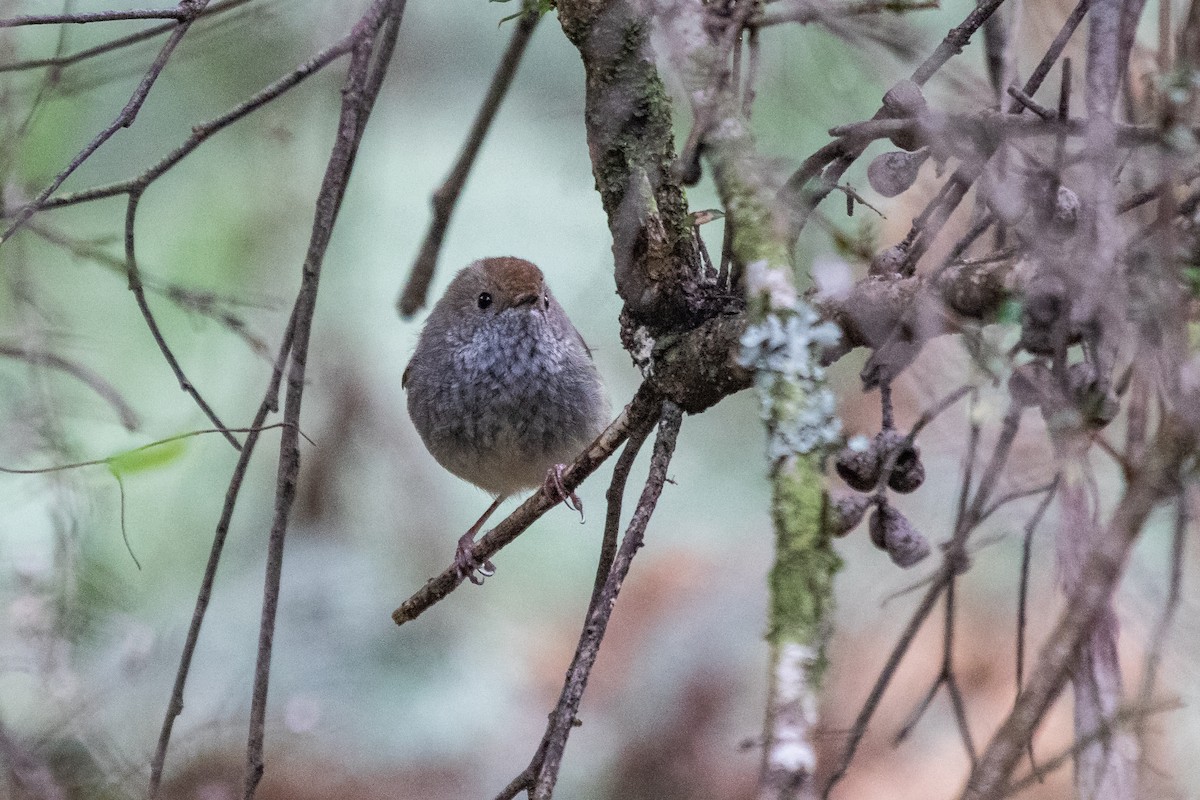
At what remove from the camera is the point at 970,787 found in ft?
5.37

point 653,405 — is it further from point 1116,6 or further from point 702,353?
point 1116,6

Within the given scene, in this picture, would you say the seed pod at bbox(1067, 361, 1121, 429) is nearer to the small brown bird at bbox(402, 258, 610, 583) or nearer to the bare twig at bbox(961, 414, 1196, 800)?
the bare twig at bbox(961, 414, 1196, 800)

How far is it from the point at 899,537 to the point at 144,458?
159 centimetres

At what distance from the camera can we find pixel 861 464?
2393 mm

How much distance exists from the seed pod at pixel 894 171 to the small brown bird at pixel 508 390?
205 centimetres

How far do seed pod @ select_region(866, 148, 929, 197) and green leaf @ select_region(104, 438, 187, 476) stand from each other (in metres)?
1.54

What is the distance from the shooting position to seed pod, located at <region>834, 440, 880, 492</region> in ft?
7.82

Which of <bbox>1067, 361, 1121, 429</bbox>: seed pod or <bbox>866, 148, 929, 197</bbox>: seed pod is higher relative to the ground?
<bbox>866, 148, 929, 197</bbox>: seed pod

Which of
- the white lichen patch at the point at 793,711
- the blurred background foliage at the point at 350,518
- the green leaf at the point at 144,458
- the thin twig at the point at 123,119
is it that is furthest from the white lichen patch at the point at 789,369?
the blurred background foliage at the point at 350,518

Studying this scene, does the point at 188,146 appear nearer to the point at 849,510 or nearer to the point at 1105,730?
the point at 849,510

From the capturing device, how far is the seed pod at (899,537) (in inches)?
95.0

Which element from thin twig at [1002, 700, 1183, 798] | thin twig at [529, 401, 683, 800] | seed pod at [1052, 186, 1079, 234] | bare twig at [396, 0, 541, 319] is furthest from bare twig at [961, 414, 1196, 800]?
bare twig at [396, 0, 541, 319]

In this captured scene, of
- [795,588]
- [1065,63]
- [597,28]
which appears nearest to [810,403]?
[795,588]

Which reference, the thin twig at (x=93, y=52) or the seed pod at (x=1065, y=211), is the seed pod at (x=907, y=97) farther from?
the thin twig at (x=93, y=52)
